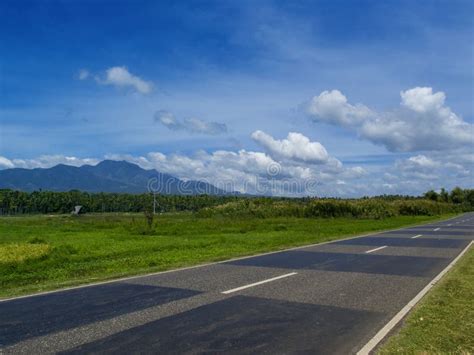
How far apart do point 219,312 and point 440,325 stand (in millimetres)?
3702

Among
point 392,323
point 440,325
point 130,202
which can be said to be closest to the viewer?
point 440,325

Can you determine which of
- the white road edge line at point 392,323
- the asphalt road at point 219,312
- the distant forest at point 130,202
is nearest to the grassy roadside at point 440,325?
the white road edge line at point 392,323

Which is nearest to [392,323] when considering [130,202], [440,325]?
[440,325]

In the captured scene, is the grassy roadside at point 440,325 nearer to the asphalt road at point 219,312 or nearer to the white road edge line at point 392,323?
the white road edge line at point 392,323

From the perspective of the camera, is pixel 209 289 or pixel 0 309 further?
pixel 209 289

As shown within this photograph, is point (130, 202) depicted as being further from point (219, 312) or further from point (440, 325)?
point (440, 325)

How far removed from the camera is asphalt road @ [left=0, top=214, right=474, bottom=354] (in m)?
6.04

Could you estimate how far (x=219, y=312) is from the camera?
7.71 metres

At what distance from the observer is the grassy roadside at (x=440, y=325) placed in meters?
5.98

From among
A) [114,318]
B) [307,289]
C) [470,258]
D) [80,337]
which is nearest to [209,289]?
[307,289]

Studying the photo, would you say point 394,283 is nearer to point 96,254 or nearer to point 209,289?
point 209,289

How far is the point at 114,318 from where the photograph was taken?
7277mm

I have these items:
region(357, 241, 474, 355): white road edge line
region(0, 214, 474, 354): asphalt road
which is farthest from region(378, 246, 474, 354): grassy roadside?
region(0, 214, 474, 354): asphalt road

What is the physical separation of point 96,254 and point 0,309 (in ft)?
29.1
